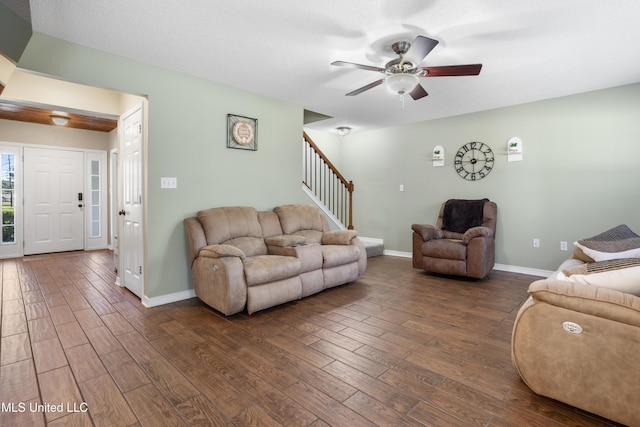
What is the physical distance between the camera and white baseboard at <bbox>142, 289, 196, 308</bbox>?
3055mm

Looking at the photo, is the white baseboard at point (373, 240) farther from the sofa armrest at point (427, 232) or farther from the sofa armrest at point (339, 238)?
the sofa armrest at point (339, 238)

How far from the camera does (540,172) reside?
13.9 ft

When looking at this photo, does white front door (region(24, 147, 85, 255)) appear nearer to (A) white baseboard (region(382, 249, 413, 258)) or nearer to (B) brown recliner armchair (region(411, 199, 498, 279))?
(A) white baseboard (region(382, 249, 413, 258))

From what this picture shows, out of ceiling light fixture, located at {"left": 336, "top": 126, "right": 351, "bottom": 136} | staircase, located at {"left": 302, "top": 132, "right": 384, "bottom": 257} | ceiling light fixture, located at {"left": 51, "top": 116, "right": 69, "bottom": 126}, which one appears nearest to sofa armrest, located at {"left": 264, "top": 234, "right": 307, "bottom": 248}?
Answer: staircase, located at {"left": 302, "top": 132, "right": 384, "bottom": 257}

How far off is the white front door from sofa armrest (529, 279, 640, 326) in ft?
24.9

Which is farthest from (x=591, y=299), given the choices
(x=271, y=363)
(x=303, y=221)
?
(x=303, y=221)

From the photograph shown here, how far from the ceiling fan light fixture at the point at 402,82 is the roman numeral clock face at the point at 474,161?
8.22ft

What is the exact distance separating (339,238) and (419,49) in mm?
2275

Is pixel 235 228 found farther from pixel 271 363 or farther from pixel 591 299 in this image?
pixel 591 299

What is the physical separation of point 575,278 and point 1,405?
120 inches

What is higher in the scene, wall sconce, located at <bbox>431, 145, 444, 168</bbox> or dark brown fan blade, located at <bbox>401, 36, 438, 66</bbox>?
dark brown fan blade, located at <bbox>401, 36, 438, 66</bbox>


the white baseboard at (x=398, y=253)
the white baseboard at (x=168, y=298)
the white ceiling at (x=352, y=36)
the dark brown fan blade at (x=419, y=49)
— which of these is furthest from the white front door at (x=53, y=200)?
the dark brown fan blade at (x=419, y=49)

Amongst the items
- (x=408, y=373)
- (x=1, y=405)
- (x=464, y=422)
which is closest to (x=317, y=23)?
(x=408, y=373)

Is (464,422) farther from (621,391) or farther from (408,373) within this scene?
(621,391)
